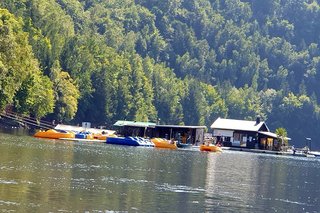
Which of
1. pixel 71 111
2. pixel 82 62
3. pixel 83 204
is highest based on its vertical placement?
pixel 82 62

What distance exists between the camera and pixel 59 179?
51969 mm

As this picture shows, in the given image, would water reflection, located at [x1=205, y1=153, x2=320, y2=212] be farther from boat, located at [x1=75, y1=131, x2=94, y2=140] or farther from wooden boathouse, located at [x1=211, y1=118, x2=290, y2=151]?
wooden boathouse, located at [x1=211, y1=118, x2=290, y2=151]

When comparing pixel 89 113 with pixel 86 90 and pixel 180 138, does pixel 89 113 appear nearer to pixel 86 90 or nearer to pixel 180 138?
pixel 86 90

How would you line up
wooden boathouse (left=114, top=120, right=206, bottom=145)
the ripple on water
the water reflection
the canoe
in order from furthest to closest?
wooden boathouse (left=114, top=120, right=206, bottom=145) < the canoe < the ripple on water < the water reflection

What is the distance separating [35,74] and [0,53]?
21.4 metres

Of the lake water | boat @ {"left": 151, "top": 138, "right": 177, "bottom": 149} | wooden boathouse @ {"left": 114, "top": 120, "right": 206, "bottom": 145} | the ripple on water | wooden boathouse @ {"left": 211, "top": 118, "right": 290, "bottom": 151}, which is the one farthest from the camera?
wooden boathouse @ {"left": 211, "top": 118, "right": 290, "bottom": 151}

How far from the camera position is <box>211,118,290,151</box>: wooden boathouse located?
534ft

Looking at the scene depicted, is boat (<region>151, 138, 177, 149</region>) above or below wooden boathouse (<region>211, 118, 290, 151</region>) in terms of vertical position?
below

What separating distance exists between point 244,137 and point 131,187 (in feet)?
368

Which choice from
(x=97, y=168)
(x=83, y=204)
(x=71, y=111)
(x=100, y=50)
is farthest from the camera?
(x=100, y=50)

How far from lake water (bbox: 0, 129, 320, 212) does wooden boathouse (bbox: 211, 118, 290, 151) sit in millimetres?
84008

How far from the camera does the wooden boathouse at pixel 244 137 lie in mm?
162625

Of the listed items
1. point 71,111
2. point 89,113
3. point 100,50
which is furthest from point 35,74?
point 100,50

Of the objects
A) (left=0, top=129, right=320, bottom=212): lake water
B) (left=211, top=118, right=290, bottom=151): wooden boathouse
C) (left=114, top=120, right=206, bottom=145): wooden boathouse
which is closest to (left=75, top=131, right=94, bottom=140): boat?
(left=114, top=120, right=206, bottom=145): wooden boathouse
